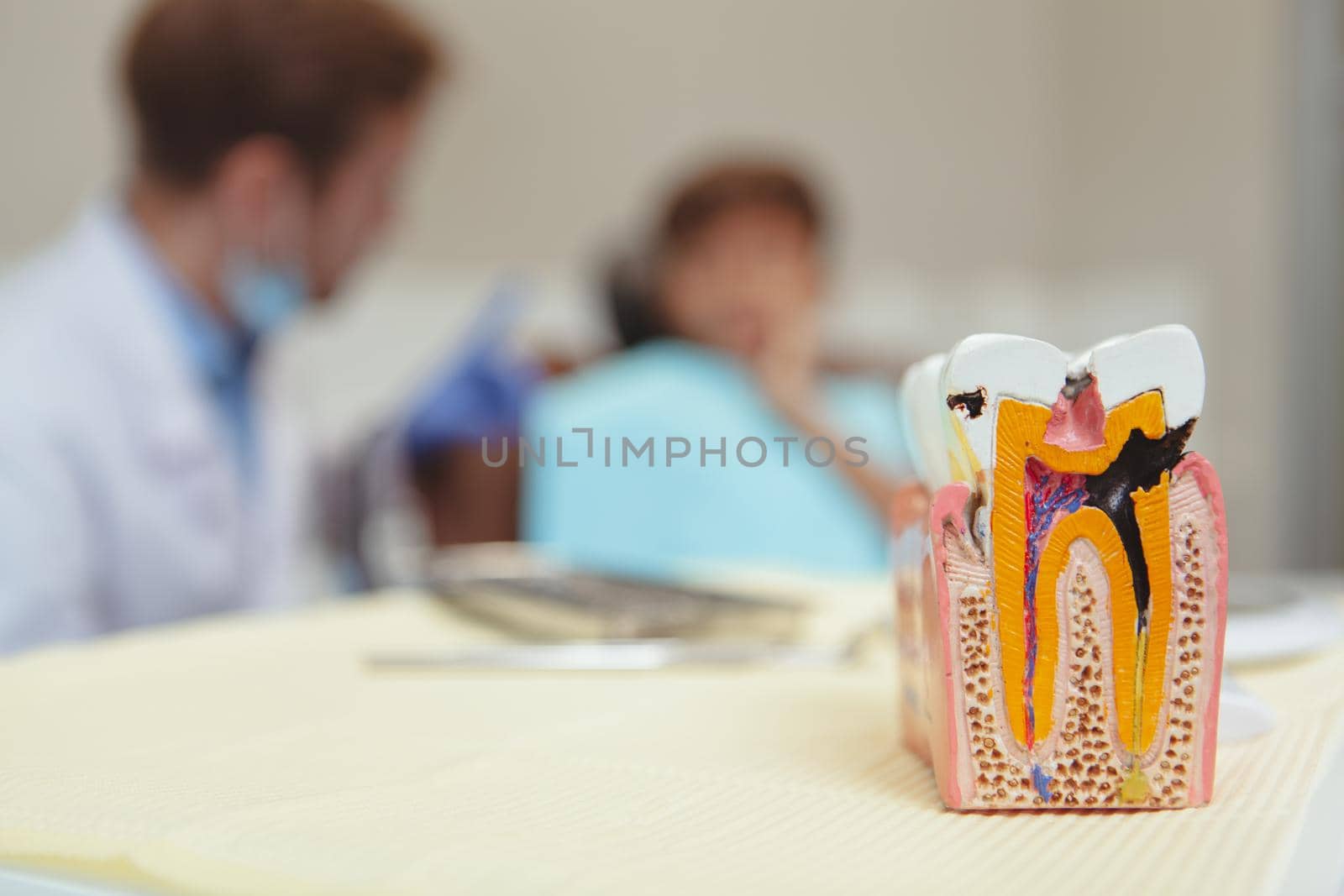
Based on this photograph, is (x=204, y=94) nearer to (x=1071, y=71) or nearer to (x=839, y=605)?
(x=839, y=605)

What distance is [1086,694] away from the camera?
30cm

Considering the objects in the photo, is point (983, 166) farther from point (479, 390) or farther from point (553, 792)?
point (553, 792)

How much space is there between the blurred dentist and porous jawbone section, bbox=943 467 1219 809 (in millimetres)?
613

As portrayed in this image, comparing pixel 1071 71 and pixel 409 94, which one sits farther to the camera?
pixel 1071 71

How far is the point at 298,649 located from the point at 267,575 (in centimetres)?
39

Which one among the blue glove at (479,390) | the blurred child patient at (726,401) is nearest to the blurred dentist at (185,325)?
the blue glove at (479,390)

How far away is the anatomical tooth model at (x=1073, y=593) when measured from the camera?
29cm

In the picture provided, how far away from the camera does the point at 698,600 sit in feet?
1.86

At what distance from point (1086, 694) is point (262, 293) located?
2.46 ft

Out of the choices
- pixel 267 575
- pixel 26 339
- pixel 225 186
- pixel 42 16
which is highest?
pixel 42 16

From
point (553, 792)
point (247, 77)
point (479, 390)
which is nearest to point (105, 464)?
point (247, 77)

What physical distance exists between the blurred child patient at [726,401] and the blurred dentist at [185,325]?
0.26 metres

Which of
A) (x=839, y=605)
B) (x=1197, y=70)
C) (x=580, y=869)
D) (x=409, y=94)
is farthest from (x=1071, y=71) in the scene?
(x=580, y=869)

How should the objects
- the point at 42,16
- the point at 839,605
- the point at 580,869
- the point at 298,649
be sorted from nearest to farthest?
the point at 580,869
the point at 298,649
the point at 839,605
the point at 42,16
